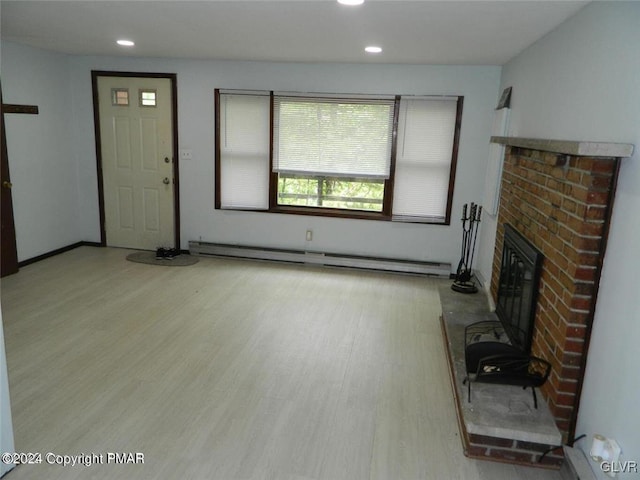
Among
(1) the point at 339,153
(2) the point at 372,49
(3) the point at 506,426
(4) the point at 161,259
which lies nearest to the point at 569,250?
(3) the point at 506,426

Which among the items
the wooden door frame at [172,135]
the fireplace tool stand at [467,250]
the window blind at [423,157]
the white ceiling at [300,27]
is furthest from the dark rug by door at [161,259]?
the fireplace tool stand at [467,250]

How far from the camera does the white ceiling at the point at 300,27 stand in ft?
8.73

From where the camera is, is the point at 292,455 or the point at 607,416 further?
the point at 292,455

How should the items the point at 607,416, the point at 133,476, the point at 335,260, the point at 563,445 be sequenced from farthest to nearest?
the point at 335,260, the point at 563,445, the point at 133,476, the point at 607,416

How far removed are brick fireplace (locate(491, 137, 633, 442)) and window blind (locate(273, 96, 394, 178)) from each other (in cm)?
239

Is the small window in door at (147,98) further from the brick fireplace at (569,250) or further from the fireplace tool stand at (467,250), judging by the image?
the brick fireplace at (569,250)

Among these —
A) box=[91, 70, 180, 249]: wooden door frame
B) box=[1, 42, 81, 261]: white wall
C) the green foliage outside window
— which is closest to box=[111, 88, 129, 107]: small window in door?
box=[91, 70, 180, 249]: wooden door frame

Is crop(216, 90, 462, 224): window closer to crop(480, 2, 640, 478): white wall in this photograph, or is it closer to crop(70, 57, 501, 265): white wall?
crop(70, 57, 501, 265): white wall

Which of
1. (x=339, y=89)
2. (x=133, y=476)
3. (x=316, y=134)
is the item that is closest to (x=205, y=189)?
(x=316, y=134)

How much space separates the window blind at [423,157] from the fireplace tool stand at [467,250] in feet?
1.24

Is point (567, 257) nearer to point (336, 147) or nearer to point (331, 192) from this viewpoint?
point (336, 147)

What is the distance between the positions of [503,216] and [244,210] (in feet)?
9.70

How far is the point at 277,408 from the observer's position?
262 cm

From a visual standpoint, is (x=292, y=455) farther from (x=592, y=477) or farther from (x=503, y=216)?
(x=503, y=216)
